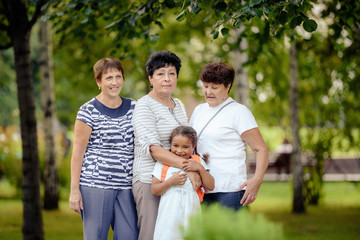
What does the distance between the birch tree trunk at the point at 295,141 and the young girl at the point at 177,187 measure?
321 inches

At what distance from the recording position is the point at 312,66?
1227 centimetres

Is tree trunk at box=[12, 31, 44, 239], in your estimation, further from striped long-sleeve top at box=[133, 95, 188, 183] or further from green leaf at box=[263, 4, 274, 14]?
green leaf at box=[263, 4, 274, 14]

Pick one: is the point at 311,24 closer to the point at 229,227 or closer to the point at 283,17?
the point at 283,17

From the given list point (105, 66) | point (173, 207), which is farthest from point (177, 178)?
point (105, 66)

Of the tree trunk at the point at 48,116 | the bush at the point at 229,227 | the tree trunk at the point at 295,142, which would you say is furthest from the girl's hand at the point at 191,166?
the tree trunk at the point at 48,116

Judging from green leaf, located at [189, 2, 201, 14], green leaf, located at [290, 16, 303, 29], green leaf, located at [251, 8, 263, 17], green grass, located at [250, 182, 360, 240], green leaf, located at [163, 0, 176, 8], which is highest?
green leaf, located at [163, 0, 176, 8]

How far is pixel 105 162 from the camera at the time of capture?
→ 3.56m

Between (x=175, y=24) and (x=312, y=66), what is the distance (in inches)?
146

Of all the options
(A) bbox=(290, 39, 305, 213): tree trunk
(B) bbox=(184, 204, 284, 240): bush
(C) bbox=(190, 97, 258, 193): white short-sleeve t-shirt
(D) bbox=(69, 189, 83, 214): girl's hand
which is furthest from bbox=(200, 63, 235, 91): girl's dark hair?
(A) bbox=(290, 39, 305, 213): tree trunk

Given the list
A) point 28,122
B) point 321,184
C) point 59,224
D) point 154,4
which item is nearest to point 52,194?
point 59,224

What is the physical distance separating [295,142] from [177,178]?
8344 mm

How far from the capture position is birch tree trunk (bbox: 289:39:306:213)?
11.1 meters

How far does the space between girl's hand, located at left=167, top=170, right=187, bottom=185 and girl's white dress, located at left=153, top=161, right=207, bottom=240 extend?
0.13 feet

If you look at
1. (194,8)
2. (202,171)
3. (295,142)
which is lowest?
(295,142)
